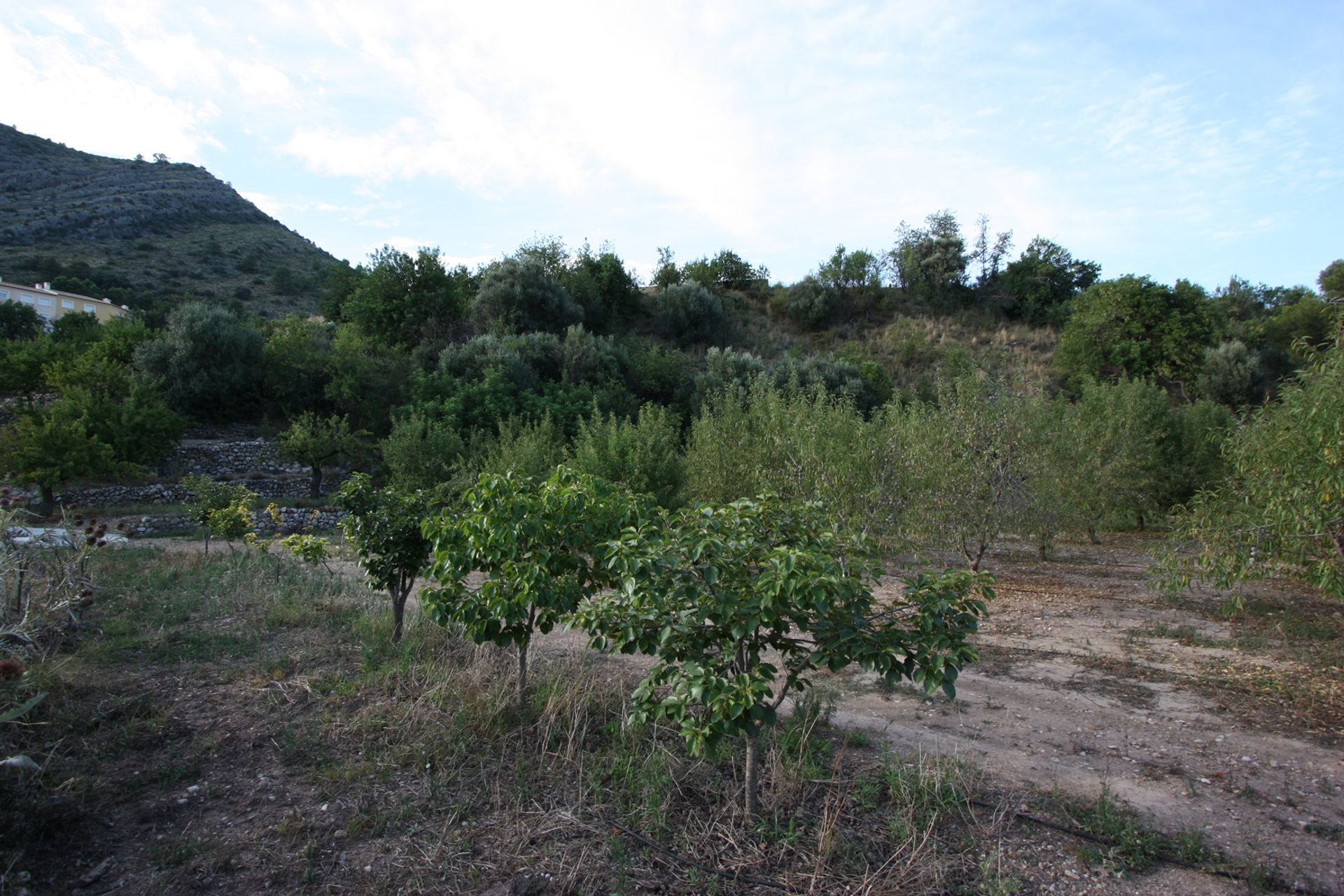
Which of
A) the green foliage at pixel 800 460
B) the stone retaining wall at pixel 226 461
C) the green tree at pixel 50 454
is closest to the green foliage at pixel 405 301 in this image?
the stone retaining wall at pixel 226 461

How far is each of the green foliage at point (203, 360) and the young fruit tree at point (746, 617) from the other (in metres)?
23.9

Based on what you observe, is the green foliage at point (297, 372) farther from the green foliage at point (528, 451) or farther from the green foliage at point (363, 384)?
the green foliage at point (528, 451)

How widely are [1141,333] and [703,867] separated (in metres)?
35.2

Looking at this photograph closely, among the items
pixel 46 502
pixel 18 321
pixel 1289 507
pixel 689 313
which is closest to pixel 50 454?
pixel 46 502

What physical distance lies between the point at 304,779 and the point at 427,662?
1485 millimetres

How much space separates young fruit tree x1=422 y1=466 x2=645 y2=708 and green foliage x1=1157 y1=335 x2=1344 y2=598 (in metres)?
5.85

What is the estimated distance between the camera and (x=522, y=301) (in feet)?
97.3

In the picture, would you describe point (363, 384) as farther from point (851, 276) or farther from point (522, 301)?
point (851, 276)

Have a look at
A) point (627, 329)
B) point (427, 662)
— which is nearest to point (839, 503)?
point (427, 662)

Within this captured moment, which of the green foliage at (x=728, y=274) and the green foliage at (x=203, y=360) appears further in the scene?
Answer: the green foliage at (x=728, y=274)

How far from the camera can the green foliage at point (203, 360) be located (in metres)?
22.0

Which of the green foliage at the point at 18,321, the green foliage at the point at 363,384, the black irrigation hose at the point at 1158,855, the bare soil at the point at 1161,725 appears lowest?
the bare soil at the point at 1161,725

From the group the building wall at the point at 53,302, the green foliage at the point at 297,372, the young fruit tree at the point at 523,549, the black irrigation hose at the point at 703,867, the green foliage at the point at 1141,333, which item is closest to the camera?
the black irrigation hose at the point at 703,867

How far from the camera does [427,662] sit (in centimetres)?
535
